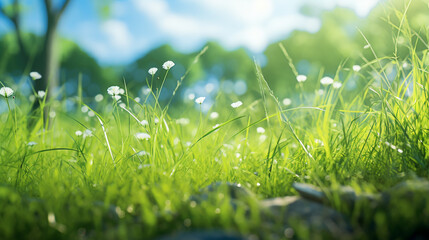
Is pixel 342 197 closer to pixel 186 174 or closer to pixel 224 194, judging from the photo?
pixel 224 194

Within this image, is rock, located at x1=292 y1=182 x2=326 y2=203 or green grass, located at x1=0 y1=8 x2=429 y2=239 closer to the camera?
green grass, located at x1=0 y1=8 x2=429 y2=239

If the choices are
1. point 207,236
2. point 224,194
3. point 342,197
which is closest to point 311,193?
point 342,197

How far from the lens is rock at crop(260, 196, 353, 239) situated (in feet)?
5.45

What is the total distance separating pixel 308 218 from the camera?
1.81m

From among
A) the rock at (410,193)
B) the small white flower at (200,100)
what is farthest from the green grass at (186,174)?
the small white flower at (200,100)

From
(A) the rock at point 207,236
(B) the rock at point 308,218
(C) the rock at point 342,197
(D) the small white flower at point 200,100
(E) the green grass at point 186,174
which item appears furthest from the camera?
(D) the small white flower at point 200,100

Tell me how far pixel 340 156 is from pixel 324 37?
61.9 ft

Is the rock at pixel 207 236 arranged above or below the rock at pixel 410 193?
above

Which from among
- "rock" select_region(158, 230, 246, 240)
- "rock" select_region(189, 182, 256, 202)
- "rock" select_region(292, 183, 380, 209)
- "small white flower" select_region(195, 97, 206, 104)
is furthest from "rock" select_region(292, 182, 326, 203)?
"small white flower" select_region(195, 97, 206, 104)

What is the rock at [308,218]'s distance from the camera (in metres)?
1.66

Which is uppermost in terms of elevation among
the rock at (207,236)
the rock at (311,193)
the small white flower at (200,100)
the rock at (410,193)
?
the small white flower at (200,100)

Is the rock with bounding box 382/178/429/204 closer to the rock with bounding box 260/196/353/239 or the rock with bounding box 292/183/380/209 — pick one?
the rock with bounding box 292/183/380/209

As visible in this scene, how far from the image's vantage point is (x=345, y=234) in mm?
1677

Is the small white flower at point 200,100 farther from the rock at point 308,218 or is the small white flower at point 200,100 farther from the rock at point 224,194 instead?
the rock at point 308,218
